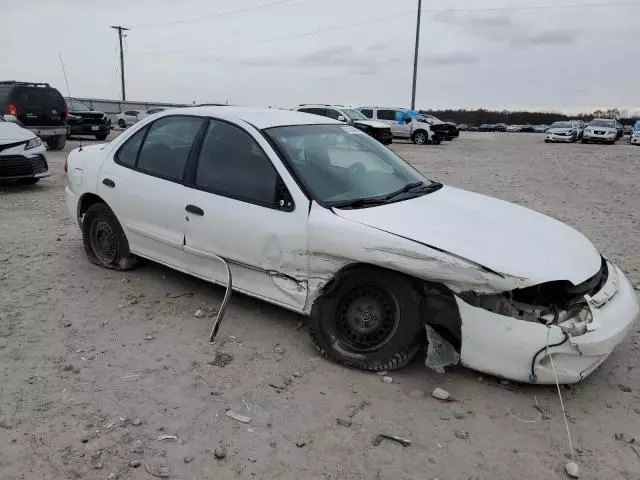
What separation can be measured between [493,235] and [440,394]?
0.98m

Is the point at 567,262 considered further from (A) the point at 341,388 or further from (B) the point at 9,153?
(B) the point at 9,153

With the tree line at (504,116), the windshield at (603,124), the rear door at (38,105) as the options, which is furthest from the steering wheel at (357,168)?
the tree line at (504,116)

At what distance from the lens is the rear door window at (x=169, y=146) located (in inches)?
168

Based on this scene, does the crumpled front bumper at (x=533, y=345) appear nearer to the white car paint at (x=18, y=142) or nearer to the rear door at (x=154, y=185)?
the rear door at (x=154, y=185)

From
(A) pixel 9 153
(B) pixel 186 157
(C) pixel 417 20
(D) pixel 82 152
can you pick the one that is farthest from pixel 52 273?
(C) pixel 417 20

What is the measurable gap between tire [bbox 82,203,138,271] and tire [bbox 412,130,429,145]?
969 inches

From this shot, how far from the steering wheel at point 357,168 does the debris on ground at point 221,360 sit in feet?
5.16

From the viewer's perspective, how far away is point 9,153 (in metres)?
9.04

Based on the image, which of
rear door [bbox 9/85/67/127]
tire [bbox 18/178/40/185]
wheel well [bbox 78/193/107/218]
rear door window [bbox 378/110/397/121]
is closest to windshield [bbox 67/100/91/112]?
rear door [bbox 9/85/67/127]

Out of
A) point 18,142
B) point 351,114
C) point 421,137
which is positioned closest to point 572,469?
point 18,142

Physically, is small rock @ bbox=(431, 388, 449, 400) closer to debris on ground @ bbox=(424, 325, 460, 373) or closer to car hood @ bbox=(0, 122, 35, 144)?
debris on ground @ bbox=(424, 325, 460, 373)

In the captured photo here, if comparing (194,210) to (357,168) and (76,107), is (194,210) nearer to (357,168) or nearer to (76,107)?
(357,168)

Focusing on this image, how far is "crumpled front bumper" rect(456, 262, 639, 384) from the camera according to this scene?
9.45 feet

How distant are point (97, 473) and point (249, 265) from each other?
1665mm
